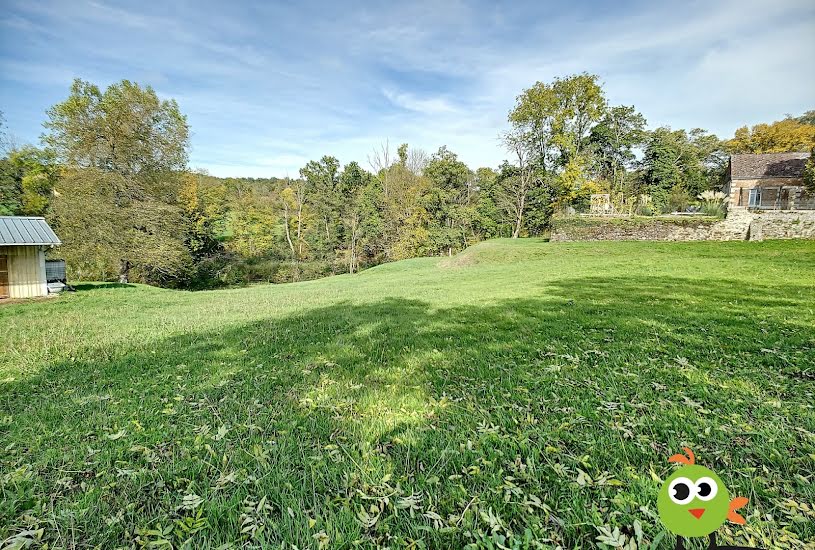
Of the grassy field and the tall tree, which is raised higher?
the tall tree

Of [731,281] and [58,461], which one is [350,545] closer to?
[58,461]

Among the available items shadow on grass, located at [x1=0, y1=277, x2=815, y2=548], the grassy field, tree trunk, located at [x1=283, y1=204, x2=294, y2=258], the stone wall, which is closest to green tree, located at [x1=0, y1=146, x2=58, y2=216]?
tree trunk, located at [x1=283, y1=204, x2=294, y2=258]

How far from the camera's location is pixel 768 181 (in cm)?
2941

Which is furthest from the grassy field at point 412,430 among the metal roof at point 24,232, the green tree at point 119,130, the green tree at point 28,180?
the green tree at point 28,180

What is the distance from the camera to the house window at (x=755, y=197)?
29781 millimetres

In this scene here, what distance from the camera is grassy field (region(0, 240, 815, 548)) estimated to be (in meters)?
1.87

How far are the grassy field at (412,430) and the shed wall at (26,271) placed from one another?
31.3ft

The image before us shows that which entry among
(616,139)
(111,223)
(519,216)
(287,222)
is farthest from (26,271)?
(616,139)

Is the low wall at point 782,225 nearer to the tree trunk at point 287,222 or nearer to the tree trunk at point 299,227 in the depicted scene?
the tree trunk at point 299,227

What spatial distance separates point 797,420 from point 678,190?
4516 cm

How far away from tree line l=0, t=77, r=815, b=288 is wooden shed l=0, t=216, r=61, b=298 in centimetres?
502

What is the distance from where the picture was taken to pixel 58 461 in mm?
2531

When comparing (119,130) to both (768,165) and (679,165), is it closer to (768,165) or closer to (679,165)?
(768,165)

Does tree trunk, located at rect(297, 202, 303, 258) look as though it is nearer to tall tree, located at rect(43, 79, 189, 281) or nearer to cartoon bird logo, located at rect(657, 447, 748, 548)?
tall tree, located at rect(43, 79, 189, 281)
